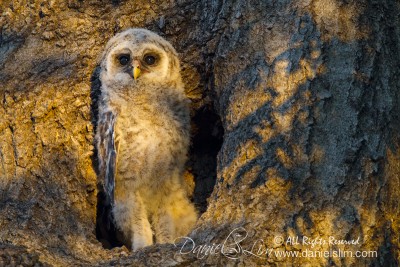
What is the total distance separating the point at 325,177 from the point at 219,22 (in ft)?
3.74

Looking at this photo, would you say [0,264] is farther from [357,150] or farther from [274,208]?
[357,150]

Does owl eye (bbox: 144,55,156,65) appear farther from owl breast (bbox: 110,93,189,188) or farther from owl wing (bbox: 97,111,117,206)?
owl wing (bbox: 97,111,117,206)

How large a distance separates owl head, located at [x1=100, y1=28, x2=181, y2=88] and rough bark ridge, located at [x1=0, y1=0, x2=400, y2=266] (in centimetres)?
13

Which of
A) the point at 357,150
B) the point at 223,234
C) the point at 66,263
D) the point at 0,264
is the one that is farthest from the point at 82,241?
the point at 357,150

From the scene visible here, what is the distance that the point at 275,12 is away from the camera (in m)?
3.25

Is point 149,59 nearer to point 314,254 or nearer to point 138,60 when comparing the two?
point 138,60

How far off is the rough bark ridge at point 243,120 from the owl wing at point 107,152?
9 centimetres

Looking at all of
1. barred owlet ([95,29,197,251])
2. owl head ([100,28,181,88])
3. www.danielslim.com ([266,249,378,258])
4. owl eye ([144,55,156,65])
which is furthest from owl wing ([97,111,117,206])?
www.danielslim.com ([266,249,378,258])

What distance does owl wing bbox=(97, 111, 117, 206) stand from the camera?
11.8 ft

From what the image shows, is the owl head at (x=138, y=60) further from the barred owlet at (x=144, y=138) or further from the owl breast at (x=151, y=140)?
the owl breast at (x=151, y=140)

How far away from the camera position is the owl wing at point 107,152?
3590 millimetres

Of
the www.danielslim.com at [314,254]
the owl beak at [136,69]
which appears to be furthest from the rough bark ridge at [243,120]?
the owl beak at [136,69]

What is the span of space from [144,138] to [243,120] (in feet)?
2.30

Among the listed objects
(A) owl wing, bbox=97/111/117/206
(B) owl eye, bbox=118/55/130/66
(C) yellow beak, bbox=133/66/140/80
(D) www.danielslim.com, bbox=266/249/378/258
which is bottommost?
(D) www.danielslim.com, bbox=266/249/378/258
